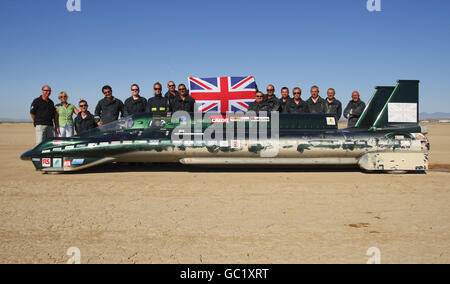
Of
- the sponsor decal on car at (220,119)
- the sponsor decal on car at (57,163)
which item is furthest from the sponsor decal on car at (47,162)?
the sponsor decal on car at (220,119)

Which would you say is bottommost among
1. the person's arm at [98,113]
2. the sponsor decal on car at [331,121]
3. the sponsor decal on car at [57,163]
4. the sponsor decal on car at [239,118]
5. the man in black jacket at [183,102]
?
the sponsor decal on car at [57,163]

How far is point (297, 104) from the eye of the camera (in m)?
8.99

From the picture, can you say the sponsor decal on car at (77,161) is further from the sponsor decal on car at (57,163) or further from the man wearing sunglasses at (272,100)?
the man wearing sunglasses at (272,100)

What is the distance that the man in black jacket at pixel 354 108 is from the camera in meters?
9.08

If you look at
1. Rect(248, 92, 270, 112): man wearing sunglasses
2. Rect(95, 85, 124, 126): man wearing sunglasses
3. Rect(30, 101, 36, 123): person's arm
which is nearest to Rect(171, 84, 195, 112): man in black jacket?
Rect(95, 85, 124, 126): man wearing sunglasses

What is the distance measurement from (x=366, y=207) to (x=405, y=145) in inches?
128

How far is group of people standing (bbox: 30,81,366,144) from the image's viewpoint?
27.0ft

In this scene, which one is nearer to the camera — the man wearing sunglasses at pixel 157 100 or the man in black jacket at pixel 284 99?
the man wearing sunglasses at pixel 157 100

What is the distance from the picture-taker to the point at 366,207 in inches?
179

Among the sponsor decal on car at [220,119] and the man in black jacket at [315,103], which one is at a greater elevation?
the man in black jacket at [315,103]

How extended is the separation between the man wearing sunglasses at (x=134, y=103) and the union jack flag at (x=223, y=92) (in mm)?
1565
